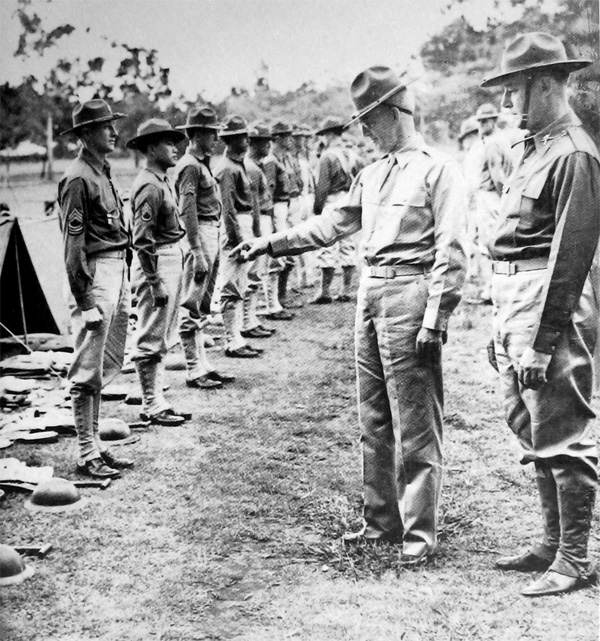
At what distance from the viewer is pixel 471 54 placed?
3.31 m

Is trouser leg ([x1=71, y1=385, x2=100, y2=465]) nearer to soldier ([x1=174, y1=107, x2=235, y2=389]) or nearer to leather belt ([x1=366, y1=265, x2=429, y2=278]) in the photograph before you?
soldier ([x1=174, y1=107, x2=235, y2=389])

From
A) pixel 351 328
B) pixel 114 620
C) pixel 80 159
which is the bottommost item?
pixel 114 620

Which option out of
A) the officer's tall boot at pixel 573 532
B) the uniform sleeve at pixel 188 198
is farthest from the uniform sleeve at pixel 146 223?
the officer's tall boot at pixel 573 532

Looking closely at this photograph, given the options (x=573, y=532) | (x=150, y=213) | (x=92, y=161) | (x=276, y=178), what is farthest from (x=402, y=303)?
(x=276, y=178)

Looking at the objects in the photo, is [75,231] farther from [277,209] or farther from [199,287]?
[277,209]

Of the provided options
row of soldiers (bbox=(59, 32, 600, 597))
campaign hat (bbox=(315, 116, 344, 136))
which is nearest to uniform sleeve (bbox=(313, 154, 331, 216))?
campaign hat (bbox=(315, 116, 344, 136))

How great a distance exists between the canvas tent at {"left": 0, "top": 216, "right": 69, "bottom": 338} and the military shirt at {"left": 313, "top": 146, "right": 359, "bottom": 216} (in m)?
1.67

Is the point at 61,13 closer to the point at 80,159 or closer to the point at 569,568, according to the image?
the point at 80,159

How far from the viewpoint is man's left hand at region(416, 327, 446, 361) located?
3240 mm

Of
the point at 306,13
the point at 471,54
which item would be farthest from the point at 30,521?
the point at 471,54

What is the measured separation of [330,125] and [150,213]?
1605 mm

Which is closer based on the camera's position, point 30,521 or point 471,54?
point 471,54

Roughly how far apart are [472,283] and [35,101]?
3.19 m

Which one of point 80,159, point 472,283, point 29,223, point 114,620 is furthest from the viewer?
point 472,283
